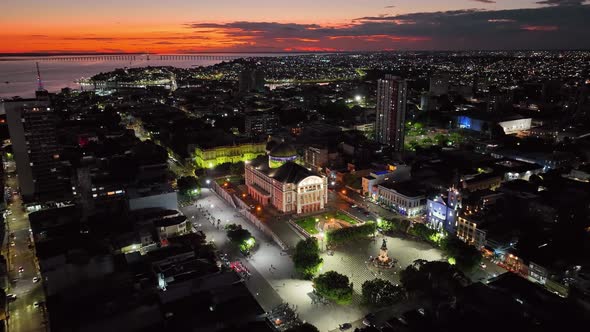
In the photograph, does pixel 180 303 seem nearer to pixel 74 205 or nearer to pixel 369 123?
pixel 74 205

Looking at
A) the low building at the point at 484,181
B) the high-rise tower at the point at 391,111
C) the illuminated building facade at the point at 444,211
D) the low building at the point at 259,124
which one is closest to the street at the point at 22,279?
the illuminated building facade at the point at 444,211

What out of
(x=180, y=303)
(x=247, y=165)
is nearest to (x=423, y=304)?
(x=180, y=303)

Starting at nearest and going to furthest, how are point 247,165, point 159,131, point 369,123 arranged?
point 247,165
point 159,131
point 369,123

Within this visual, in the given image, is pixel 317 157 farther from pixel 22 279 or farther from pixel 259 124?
pixel 22 279

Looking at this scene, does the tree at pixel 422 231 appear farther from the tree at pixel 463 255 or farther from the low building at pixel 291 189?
the low building at pixel 291 189

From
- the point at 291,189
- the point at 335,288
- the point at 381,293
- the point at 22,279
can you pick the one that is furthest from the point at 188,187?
the point at 381,293

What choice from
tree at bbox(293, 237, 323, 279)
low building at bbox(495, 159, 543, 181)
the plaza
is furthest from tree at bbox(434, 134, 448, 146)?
tree at bbox(293, 237, 323, 279)
